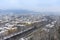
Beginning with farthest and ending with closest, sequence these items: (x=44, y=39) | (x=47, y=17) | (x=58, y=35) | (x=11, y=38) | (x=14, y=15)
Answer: (x=14, y=15) < (x=47, y=17) < (x=11, y=38) < (x=44, y=39) < (x=58, y=35)

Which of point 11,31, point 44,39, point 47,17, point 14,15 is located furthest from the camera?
point 14,15

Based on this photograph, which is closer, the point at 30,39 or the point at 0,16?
the point at 30,39

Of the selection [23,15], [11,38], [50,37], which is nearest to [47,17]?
[23,15]

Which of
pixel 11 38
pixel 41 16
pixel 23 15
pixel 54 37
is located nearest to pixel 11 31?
pixel 11 38

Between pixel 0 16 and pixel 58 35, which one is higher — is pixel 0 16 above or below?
below

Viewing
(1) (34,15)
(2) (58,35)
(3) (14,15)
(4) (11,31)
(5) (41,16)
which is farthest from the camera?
(3) (14,15)

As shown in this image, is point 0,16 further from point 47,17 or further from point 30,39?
point 30,39

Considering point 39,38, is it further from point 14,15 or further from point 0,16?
point 14,15

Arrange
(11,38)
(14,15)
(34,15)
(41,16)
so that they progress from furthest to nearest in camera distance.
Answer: (14,15) < (34,15) < (41,16) < (11,38)

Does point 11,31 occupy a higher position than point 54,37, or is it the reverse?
point 54,37
